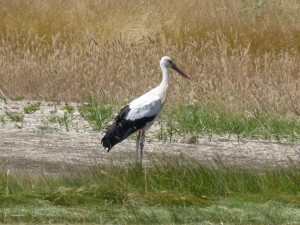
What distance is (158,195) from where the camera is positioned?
8.92m

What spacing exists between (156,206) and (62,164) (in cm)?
272

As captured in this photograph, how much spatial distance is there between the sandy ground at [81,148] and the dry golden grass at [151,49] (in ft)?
4.99

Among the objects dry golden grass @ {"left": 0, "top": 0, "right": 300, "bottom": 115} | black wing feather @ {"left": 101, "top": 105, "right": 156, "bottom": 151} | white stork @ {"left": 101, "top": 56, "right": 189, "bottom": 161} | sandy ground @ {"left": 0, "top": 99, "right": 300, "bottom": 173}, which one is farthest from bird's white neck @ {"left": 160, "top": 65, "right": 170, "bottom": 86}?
dry golden grass @ {"left": 0, "top": 0, "right": 300, "bottom": 115}

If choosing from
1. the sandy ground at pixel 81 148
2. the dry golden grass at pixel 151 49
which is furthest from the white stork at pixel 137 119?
the dry golden grass at pixel 151 49

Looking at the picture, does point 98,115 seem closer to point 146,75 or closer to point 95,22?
point 146,75

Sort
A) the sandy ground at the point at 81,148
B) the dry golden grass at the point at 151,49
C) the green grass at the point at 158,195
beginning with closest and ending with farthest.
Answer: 1. the green grass at the point at 158,195
2. the sandy ground at the point at 81,148
3. the dry golden grass at the point at 151,49

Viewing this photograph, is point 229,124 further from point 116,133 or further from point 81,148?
point 116,133

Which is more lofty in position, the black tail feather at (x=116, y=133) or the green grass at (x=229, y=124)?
the black tail feather at (x=116, y=133)

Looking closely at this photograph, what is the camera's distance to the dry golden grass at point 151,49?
15344 mm

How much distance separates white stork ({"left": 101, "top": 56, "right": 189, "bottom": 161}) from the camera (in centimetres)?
1117

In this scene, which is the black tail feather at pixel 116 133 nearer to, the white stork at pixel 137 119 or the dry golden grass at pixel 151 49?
the white stork at pixel 137 119

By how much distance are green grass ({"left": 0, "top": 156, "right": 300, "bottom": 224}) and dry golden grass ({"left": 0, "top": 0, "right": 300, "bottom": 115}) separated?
16.5 feet

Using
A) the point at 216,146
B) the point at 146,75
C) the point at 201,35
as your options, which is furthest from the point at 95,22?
the point at 216,146

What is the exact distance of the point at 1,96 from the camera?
52.3 ft
